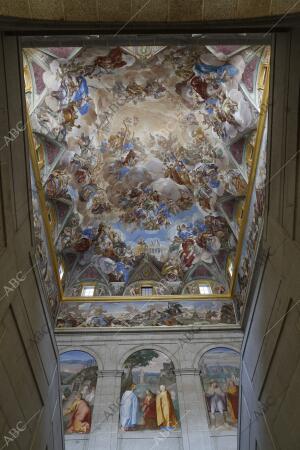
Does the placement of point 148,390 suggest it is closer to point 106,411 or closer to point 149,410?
point 149,410

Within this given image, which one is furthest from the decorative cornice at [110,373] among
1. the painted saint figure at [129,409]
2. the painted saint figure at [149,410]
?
the painted saint figure at [149,410]

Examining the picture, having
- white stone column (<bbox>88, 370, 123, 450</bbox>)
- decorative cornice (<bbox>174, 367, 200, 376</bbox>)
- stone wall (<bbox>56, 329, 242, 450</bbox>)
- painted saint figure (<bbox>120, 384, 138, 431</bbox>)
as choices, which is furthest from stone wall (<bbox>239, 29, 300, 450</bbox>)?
decorative cornice (<bbox>174, 367, 200, 376</bbox>)

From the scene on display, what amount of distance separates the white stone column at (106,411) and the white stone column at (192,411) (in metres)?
2.30

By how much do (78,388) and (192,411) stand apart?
171 inches

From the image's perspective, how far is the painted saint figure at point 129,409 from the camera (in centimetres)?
1402

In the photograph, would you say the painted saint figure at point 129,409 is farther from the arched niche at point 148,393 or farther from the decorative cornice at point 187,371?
the decorative cornice at point 187,371

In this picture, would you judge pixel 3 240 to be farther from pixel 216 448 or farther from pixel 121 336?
pixel 121 336

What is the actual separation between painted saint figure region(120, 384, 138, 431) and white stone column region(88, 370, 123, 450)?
0.21 meters

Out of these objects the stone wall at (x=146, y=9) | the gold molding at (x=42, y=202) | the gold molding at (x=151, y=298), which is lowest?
the stone wall at (x=146, y=9)

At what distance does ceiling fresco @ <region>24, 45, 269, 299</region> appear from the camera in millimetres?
15000

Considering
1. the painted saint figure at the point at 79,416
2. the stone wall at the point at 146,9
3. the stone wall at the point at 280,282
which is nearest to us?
the stone wall at the point at 146,9

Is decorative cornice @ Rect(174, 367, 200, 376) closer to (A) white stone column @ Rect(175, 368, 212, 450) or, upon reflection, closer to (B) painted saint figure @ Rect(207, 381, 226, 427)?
(A) white stone column @ Rect(175, 368, 212, 450)

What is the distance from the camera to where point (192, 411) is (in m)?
14.4

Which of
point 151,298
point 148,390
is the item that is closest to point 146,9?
point 148,390
